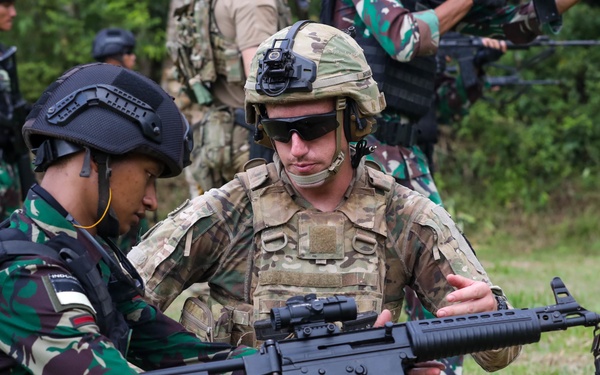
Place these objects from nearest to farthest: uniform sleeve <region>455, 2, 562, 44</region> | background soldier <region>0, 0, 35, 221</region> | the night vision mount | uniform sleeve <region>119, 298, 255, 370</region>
A: uniform sleeve <region>119, 298, 255, 370</region> < the night vision mount < uniform sleeve <region>455, 2, 562, 44</region> < background soldier <region>0, 0, 35, 221</region>

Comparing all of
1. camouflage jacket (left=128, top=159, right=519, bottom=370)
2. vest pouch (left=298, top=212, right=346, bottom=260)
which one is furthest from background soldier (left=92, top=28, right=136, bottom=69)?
vest pouch (left=298, top=212, right=346, bottom=260)

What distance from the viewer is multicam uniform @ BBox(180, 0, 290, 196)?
6.30 m

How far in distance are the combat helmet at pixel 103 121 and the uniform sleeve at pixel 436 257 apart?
4.05ft

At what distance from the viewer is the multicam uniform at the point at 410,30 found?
516 centimetres

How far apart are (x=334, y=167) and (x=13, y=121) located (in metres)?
4.66

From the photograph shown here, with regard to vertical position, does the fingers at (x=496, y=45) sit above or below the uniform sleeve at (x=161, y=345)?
below

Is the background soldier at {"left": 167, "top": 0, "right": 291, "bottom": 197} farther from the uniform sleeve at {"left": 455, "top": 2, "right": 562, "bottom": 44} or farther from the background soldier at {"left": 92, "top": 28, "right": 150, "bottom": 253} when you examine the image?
the background soldier at {"left": 92, "top": 28, "right": 150, "bottom": 253}

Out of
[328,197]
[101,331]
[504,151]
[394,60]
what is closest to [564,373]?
[394,60]

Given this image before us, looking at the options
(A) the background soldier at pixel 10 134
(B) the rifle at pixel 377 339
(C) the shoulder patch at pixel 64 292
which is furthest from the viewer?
(A) the background soldier at pixel 10 134

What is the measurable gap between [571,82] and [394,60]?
9.17m

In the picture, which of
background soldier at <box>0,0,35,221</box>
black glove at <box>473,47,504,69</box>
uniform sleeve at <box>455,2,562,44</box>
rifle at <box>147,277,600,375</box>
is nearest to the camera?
rifle at <box>147,277,600,375</box>

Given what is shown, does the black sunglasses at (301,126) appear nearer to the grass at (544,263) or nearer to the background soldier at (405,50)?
the background soldier at (405,50)

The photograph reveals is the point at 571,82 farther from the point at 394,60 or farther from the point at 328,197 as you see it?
the point at 328,197

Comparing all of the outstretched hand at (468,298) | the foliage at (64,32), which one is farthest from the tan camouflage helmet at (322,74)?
the foliage at (64,32)
